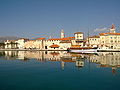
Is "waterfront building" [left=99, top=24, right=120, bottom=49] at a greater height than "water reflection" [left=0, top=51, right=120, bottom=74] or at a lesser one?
greater

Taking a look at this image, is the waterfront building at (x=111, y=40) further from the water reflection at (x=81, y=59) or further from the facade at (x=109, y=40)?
the water reflection at (x=81, y=59)

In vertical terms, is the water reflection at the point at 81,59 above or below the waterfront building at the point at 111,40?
below

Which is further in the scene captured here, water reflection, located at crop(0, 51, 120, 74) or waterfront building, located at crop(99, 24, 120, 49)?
waterfront building, located at crop(99, 24, 120, 49)

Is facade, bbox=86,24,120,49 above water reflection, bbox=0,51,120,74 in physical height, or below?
above

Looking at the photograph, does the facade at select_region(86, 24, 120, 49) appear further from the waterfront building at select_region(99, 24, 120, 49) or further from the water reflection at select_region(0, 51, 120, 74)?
the water reflection at select_region(0, 51, 120, 74)

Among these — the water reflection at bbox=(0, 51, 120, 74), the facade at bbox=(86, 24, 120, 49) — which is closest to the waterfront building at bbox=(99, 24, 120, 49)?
the facade at bbox=(86, 24, 120, 49)

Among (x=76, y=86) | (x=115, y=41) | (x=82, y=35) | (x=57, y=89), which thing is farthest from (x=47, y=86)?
(x=82, y=35)

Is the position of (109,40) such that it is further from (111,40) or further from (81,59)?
(81,59)

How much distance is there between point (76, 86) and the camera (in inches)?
478

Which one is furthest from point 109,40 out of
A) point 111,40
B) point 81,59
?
point 81,59

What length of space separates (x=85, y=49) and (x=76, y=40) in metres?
21.1

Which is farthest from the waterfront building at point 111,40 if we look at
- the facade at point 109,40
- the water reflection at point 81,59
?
the water reflection at point 81,59

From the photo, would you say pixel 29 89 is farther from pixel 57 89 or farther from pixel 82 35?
pixel 82 35

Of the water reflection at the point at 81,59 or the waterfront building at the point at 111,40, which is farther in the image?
the waterfront building at the point at 111,40
